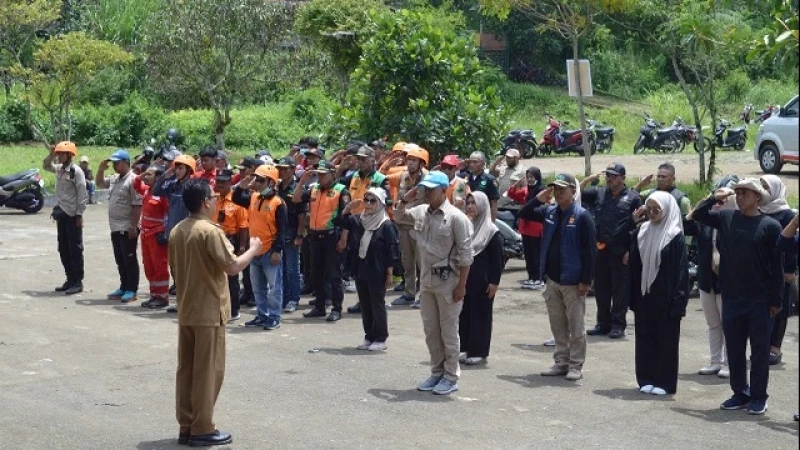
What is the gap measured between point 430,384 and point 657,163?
19762mm

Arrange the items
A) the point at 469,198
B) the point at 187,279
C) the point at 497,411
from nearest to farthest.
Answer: the point at 187,279, the point at 497,411, the point at 469,198

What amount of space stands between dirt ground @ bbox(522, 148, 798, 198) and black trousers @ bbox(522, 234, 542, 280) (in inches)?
375

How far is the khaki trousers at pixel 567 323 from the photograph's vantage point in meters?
11.0

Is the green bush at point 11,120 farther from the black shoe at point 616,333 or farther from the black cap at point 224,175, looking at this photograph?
the black shoe at point 616,333

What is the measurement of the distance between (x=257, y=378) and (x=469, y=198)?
2555 millimetres

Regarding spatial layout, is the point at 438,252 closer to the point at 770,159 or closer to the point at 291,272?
the point at 291,272

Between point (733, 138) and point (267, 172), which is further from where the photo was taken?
point (733, 138)

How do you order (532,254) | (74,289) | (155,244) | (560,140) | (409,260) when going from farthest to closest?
(560,140) < (532,254) < (74,289) < (409,260) < (155,244)

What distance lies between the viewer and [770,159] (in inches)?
1025

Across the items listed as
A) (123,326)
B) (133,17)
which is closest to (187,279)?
(123,326)

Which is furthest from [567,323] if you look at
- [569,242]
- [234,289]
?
[234,289]

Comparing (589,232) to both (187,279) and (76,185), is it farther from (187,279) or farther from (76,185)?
(76,185)

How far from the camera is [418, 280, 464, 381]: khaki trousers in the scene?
1057 centimetres

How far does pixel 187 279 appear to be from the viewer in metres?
8.94
